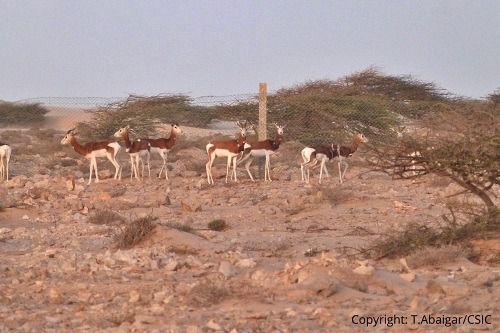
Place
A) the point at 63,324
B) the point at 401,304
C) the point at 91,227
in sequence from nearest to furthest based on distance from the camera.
A: the point at 63,324, the point at 401,304, the point at 91,227

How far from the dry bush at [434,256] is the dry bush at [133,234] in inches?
134

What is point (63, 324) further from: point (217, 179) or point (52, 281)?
point (217, 179)

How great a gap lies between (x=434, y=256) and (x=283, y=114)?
20.3 m

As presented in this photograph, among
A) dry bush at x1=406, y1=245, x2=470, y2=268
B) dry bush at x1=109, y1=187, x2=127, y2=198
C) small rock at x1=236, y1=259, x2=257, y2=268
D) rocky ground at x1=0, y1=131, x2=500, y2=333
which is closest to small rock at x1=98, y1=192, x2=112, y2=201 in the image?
dry bush at x1=109, y1=187, x2=127, y2=198

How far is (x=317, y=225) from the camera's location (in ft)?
47.8

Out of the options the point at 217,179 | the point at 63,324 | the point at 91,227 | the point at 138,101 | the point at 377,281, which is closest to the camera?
the point at 63,324

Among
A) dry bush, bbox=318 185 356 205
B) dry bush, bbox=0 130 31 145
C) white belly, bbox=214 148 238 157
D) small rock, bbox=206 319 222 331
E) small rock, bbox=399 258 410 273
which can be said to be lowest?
dry bush, bbox=0 130 31 145

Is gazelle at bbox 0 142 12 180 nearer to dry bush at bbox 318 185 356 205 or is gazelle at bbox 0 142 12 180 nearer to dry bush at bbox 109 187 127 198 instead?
dry bush at bbox 109 187 127 198

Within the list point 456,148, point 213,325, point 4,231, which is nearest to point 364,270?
point 456,148

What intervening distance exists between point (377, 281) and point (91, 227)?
605cm

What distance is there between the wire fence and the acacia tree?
16.0m

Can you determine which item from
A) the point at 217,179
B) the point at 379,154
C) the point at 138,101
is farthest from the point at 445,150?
the point at 138,101

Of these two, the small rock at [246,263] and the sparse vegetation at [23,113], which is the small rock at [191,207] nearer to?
the small rock at [246,263]

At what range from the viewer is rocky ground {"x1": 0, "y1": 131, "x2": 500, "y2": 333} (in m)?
7.68
